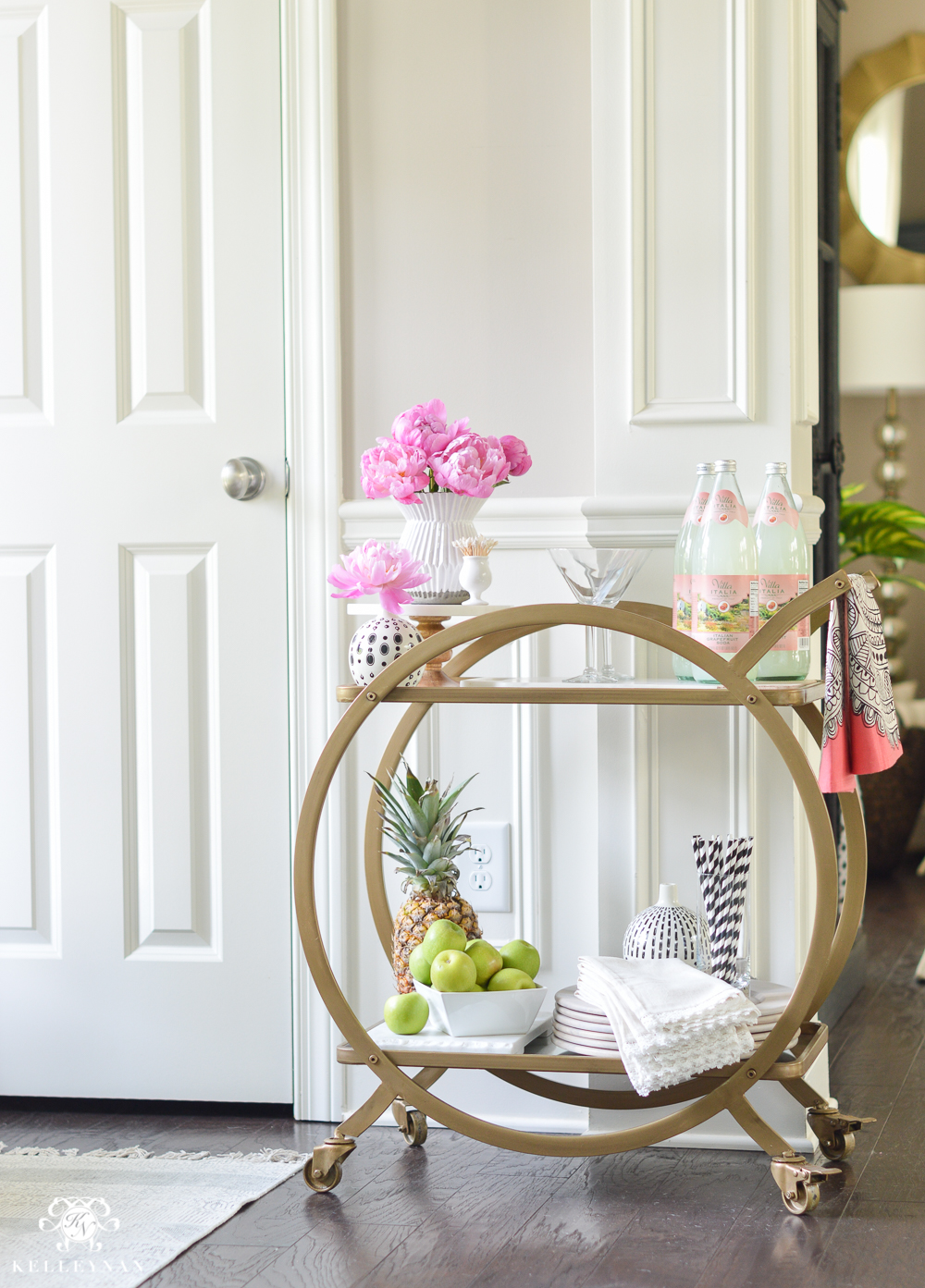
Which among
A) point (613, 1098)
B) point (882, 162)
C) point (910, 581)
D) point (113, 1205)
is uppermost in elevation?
point (882, 162)

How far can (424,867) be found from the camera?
1.69 meters

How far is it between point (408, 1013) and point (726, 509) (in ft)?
2.41

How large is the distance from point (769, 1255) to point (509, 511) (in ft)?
3.33

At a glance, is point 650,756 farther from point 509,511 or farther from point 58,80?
point 58,80

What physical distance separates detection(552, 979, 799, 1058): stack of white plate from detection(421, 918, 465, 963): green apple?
143 millimetres

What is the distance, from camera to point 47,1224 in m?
1.61

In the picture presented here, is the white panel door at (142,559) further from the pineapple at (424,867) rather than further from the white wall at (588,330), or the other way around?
the pineapple at (424,867)

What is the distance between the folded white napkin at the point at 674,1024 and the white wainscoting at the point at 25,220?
123 centimetres

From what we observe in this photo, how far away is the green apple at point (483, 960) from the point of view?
164 cm

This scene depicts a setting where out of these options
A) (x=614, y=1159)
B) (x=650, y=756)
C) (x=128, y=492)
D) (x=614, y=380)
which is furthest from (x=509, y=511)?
(x=614, y=1159)

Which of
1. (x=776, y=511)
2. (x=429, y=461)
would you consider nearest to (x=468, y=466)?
(x=429, y=461)

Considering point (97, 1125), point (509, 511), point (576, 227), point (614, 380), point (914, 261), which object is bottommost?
point (97, 1125)

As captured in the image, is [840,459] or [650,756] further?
[840,459]
